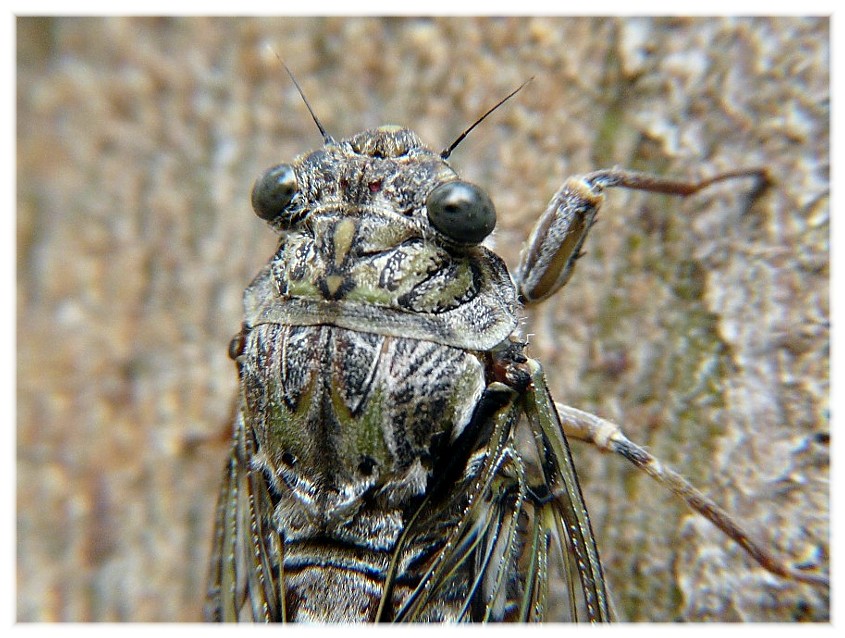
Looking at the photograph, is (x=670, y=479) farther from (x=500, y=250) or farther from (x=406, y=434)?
(x=500, y=250)

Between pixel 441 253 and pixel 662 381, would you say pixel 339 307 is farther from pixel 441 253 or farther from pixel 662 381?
pixel 662 381

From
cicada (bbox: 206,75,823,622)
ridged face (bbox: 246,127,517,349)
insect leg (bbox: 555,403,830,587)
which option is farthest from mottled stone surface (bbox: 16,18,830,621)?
ridged face (bbox: 246,127,517,349)

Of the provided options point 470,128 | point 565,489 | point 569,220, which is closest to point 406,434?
point 565,489

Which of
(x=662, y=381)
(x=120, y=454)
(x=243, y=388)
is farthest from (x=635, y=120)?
(x=120, y=454)

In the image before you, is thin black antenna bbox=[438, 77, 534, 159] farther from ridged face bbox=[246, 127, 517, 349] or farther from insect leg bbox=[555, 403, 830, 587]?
insect leg bbox=[555, 403, 830, 587]

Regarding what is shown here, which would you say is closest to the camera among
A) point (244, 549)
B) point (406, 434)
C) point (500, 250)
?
point (406, 434)

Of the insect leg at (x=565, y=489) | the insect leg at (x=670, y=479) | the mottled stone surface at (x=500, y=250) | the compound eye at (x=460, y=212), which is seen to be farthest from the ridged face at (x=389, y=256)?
the mottled stone surface at (x=500, y=250)

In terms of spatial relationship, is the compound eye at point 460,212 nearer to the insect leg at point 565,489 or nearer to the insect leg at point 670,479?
the insect leg at point 565,489
